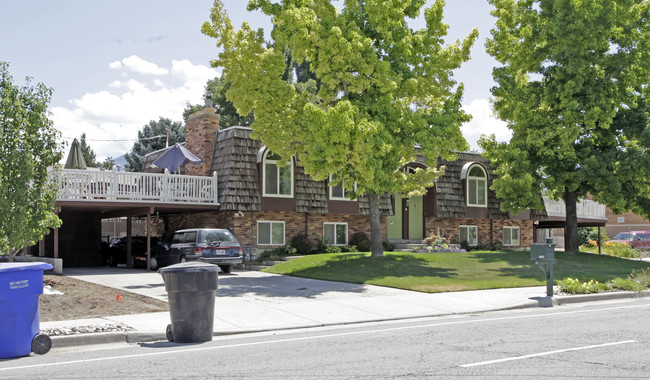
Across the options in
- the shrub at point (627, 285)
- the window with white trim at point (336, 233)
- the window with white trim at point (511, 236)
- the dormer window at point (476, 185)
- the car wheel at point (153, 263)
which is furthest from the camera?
the window with white trim at point (511, 236)

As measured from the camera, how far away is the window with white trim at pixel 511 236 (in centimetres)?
3622

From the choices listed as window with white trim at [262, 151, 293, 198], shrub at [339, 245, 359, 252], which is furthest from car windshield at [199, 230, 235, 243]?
shrub at [339, 245, 359, 252]

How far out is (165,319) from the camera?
41.5 ft

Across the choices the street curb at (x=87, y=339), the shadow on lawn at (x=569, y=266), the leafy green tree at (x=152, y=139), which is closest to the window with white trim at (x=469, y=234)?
the shadow on lawn at (x=569, y=266)

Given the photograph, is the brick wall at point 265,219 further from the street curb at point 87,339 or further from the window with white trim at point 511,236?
the street curb at point 87,339

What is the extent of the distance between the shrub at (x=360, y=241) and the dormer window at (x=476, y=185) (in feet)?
21.4

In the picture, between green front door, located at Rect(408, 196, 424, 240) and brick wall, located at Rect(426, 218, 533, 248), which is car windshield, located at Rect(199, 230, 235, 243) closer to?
green front door, located at Rect(408, 196, 424, 240)

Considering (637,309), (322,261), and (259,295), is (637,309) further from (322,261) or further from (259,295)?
(322,261)

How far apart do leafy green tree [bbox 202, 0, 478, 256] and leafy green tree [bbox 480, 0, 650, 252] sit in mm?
5569

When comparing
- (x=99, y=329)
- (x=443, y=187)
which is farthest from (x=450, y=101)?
(x=99, y=329)

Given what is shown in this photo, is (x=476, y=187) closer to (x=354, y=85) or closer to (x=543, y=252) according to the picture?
(x=354, y=85)

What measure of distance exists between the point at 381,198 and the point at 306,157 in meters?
9.41

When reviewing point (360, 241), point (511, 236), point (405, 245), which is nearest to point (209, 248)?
point (360, 241)

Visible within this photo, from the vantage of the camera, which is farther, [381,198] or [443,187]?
[443,187]
